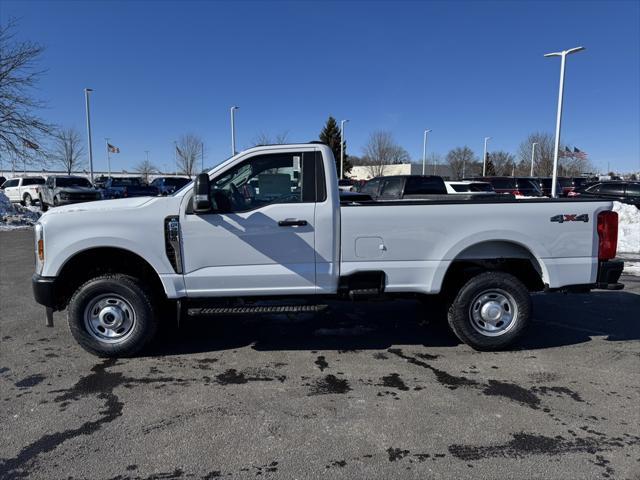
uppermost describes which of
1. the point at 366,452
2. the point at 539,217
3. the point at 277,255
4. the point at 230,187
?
the point at 230,187

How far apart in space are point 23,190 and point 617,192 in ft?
104

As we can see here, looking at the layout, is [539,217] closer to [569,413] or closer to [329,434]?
[569,413]

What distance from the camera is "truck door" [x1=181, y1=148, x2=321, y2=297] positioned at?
4516 millimetres

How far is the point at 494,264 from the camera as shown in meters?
5.07

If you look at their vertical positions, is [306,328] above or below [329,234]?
below

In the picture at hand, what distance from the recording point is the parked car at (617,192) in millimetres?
19562

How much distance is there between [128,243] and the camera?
177 inches

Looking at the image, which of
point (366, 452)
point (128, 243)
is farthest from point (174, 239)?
point (366, 452)

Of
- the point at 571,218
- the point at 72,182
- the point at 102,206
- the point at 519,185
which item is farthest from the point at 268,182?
the point at 519,185

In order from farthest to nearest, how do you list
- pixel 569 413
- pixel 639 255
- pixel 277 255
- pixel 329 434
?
pixel 639 255, pixel 277 255, pixel 569 413, pixel 329 434

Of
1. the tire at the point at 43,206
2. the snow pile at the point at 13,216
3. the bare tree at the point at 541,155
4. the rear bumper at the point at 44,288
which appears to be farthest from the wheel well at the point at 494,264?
the bare tree at the point at 541,155

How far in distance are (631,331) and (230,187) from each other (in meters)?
5.08

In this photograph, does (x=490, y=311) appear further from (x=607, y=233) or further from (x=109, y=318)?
(x=109, y=318)

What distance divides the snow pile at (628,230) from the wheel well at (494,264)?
813 cm
